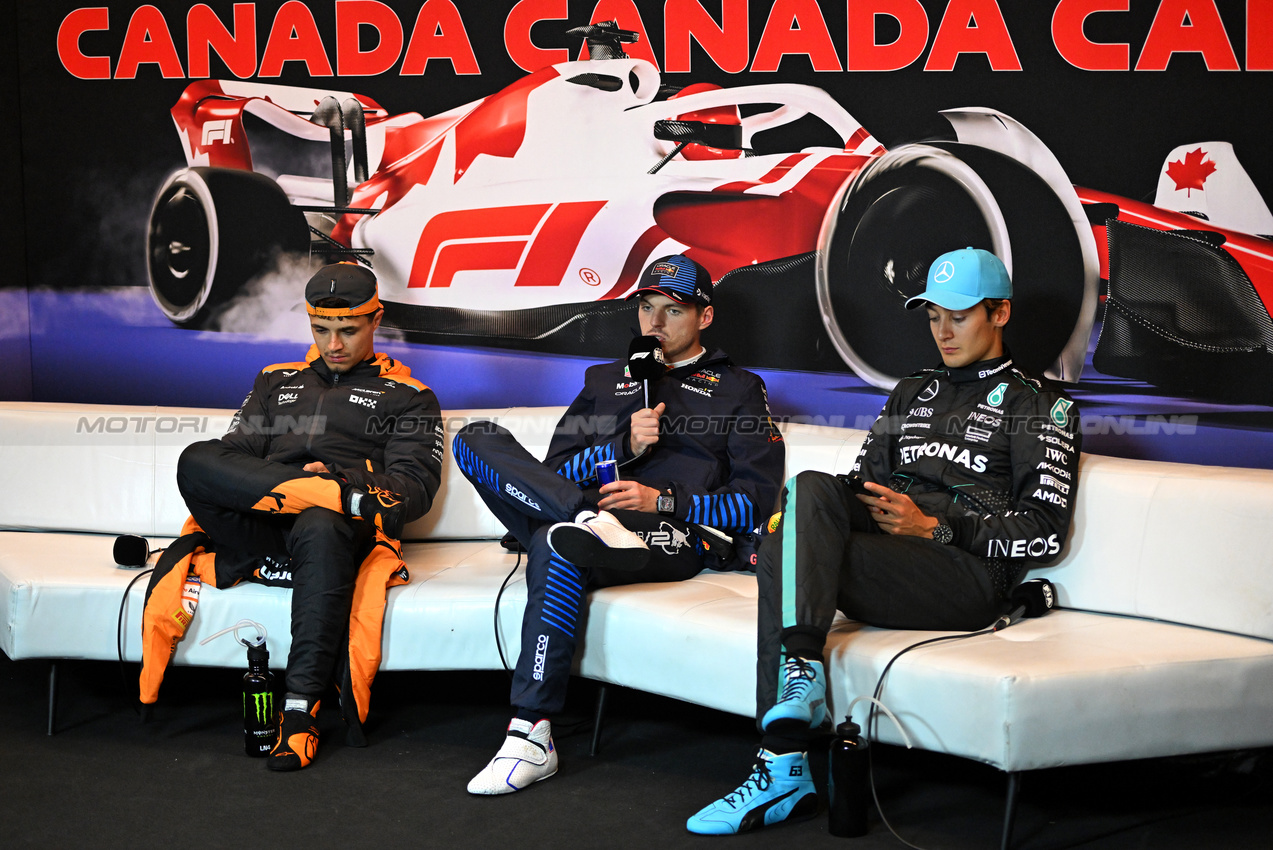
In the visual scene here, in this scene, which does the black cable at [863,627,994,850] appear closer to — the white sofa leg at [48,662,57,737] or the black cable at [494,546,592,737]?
the black cable at [494,546,592,737]

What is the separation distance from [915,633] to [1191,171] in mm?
1874

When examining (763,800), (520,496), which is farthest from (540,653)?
(763,800)

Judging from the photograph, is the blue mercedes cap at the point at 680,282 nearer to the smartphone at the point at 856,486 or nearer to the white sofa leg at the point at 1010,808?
the smartphone at the point at 856,486

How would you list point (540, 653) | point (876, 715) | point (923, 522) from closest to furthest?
point (876, 715) < point (923, 522) < point (540, 653)

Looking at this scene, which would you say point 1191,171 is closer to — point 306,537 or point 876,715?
point 876,715

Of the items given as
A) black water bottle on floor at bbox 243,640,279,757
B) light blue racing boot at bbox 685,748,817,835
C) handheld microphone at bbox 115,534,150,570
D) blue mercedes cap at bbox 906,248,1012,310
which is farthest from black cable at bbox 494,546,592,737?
blue mercedes cap at bbox 906,248,1012,310

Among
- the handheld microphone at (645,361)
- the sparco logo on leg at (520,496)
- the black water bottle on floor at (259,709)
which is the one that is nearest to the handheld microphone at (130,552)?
the black water bottle on floor at (259,709)

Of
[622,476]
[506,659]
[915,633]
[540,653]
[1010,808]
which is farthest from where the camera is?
[622,476]

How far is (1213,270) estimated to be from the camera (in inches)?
133

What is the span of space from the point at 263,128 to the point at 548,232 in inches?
47.1

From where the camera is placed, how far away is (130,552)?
10.0 feet

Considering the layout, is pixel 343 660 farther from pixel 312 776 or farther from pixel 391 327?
pixel 391 327

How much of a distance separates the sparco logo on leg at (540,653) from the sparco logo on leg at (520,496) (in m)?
0.35

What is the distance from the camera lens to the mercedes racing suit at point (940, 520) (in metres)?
2.39
